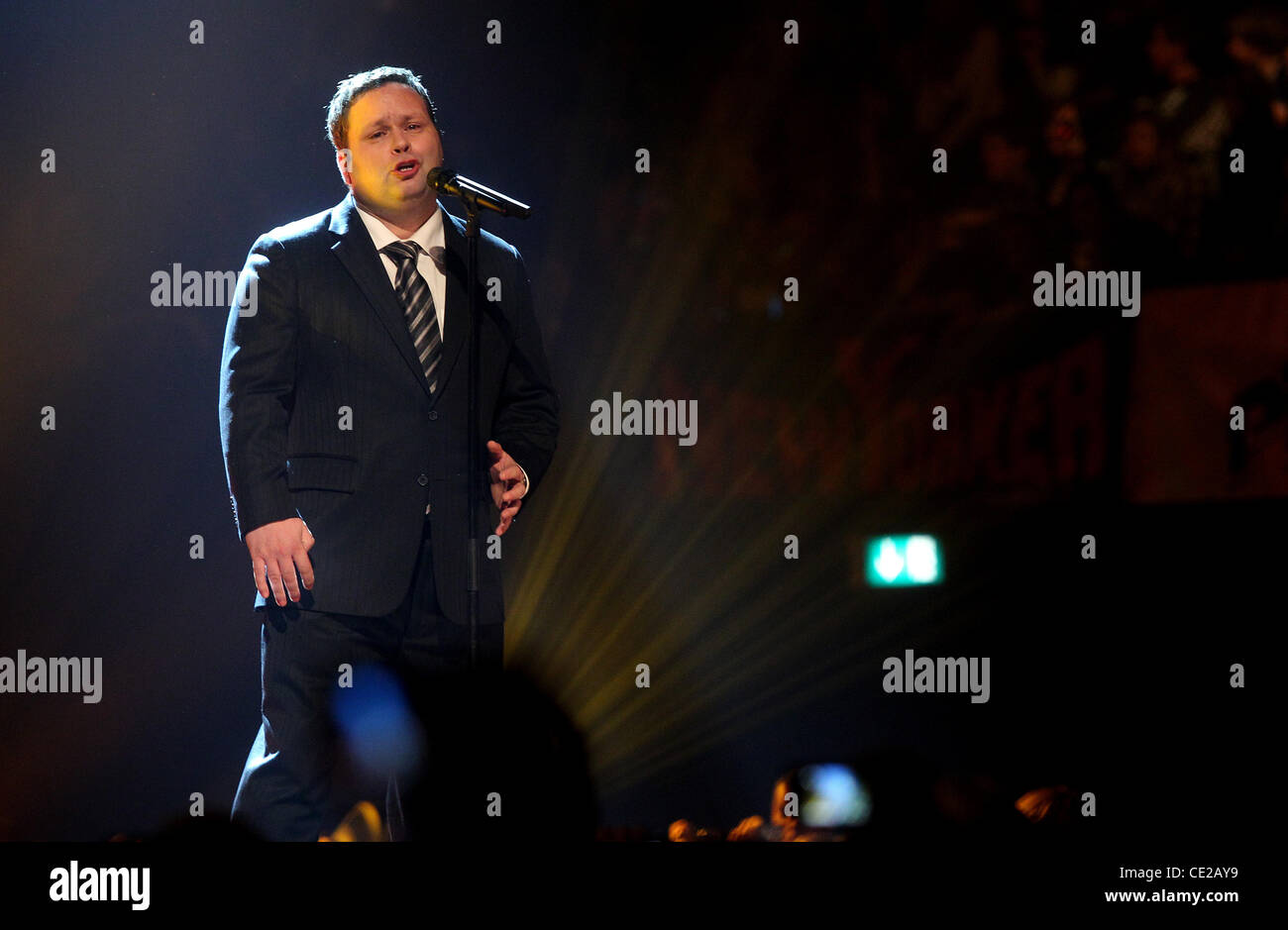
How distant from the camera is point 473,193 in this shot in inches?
121

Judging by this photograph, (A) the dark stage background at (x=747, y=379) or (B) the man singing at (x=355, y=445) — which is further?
(A) the dark stage background at (x=747, y=379)

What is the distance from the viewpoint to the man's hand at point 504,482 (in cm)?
349

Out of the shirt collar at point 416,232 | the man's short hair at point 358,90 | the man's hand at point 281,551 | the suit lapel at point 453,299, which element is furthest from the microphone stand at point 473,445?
the man's short hair at point 358,90

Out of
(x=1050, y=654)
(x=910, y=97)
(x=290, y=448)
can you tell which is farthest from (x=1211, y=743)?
(x=290, y=448)

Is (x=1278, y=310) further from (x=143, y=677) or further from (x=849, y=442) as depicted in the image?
(x=143, y=677)

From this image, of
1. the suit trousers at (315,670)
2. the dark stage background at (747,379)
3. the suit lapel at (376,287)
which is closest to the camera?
the suit trousers at (315,670)

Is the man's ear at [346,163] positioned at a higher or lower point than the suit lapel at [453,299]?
higher

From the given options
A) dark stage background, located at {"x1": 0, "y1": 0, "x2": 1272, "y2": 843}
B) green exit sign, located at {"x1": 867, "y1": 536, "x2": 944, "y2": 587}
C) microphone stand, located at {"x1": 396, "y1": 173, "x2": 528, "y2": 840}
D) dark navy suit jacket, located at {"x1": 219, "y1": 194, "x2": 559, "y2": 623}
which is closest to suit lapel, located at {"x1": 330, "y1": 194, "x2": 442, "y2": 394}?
dark navy suit jacket, located at {"x1": 219, "y1": 194, "x2": 559, "y2": 623}

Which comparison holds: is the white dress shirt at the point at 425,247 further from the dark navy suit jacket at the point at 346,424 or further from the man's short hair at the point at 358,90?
the man's short hair at the point at 358,90

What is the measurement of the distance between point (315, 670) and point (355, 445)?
0.61m

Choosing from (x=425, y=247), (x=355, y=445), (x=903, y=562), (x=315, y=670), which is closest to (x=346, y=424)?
(x=355, y=445)

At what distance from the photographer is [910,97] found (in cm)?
445

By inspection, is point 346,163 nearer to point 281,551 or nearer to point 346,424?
point 346,424
